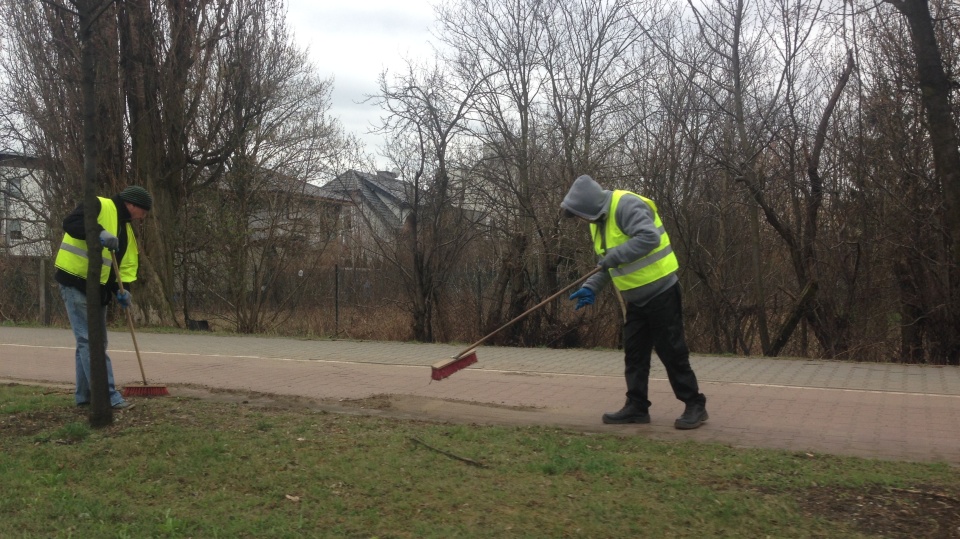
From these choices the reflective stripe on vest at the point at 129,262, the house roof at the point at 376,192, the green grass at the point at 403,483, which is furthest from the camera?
the house roof at the point at 376,192

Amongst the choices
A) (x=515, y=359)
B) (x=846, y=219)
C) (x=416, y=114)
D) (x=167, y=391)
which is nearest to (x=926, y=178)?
(x=846, y=219)

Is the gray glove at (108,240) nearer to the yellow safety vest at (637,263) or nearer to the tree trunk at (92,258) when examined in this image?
the tree trunk at (92,258)

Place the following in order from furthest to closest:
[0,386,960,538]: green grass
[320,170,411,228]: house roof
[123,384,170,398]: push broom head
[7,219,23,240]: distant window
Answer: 1. [7,219,23,240]: distant window
2. [320,170,411,228]: house roof
3. [123,384,170,398]: push broom head
4. [0,386,960,538]: green grass

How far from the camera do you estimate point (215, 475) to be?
15.4ft

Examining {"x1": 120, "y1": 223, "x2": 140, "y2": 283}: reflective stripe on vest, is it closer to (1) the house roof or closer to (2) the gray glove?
(2) the gray glove

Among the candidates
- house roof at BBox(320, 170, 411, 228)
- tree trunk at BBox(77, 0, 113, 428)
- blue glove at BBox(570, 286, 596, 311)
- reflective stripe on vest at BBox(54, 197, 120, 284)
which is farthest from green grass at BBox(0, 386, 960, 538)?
house roof at BBox(320, 170, 411, 228)

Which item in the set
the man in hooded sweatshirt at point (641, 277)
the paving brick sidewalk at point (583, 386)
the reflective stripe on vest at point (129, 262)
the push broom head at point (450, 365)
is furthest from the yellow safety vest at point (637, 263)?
the reflective stripe on vest at point (129, 262)

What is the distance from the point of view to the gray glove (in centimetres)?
609

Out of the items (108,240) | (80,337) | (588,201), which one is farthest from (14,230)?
(588,201)

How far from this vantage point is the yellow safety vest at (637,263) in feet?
19.5

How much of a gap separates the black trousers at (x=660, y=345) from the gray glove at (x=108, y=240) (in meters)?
3.94

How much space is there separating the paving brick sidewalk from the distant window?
14.3m

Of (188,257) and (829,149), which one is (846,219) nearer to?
(829,149)

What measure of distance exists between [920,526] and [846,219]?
10433 millimetres
